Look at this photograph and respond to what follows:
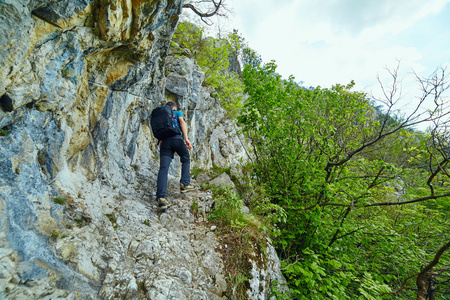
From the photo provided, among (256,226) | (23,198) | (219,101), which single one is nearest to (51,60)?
(23,198)

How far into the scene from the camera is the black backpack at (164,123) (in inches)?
176

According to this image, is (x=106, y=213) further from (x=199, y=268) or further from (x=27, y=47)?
(x=27, y=47)

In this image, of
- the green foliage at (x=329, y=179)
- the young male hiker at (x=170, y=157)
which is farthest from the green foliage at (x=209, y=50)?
the young male hiker at (x=170, y=157)

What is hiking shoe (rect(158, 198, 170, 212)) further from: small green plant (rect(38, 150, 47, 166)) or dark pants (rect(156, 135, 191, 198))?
small green plant (rect(38, 150, 47, 166))

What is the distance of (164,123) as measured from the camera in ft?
14.7

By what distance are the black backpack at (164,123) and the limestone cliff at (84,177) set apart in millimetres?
1132

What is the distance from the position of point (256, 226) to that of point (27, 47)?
447 cm

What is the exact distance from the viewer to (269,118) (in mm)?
5609

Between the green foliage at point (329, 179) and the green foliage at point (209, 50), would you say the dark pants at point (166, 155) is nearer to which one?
the green foliage at point (329, 179)

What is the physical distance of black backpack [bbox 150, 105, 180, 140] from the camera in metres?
4.48

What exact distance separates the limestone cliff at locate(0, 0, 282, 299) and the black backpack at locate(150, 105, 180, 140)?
1132mm

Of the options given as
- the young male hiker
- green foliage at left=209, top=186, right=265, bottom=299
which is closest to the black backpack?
the young male hiker

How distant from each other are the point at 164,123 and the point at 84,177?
6.16 ft

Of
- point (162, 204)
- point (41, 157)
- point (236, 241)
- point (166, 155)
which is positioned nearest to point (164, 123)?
point (166, 155)
